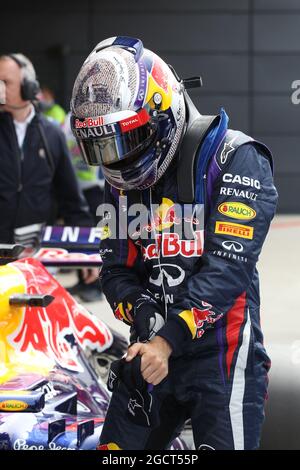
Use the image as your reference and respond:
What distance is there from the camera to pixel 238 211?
2.62 metres

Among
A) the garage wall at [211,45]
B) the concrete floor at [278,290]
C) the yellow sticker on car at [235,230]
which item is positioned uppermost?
the yellow sticker on car at [235,230]

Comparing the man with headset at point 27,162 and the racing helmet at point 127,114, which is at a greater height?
the racing helmet at point 127,114

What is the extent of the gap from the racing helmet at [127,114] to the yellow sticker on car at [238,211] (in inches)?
9.1

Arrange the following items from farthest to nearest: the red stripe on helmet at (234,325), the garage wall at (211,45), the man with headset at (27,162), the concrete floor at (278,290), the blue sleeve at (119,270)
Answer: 1. the garage wall at (211,45)
2. the concrete floor at (278,290)
3. the man with headset at (27,162)
4. the blue sleeve at (119,270)
5. the red stripe on helmet at (234,325)

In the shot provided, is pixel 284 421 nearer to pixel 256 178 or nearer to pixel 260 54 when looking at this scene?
pixel 256 178

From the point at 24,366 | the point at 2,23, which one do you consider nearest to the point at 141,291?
the point at 24,366

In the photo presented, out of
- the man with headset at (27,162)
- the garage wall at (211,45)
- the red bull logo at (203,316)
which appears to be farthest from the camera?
the garage wall at (211,45)

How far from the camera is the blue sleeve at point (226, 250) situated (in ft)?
8.36

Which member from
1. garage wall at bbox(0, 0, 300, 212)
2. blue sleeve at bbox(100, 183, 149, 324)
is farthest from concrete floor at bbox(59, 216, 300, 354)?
blue sleeve at bbox(100, 183, 149, 324)

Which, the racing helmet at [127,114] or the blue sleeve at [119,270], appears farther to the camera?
the blue sleeve at [119,270]

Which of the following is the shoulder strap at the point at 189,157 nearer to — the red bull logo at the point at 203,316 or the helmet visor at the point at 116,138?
the helmet visor at the point at 116,138

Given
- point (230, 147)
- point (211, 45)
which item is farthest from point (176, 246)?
point (211, 45)

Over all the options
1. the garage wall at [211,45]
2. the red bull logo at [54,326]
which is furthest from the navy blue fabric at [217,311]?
the garage wall at [211,45]

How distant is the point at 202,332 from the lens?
8.50ft
